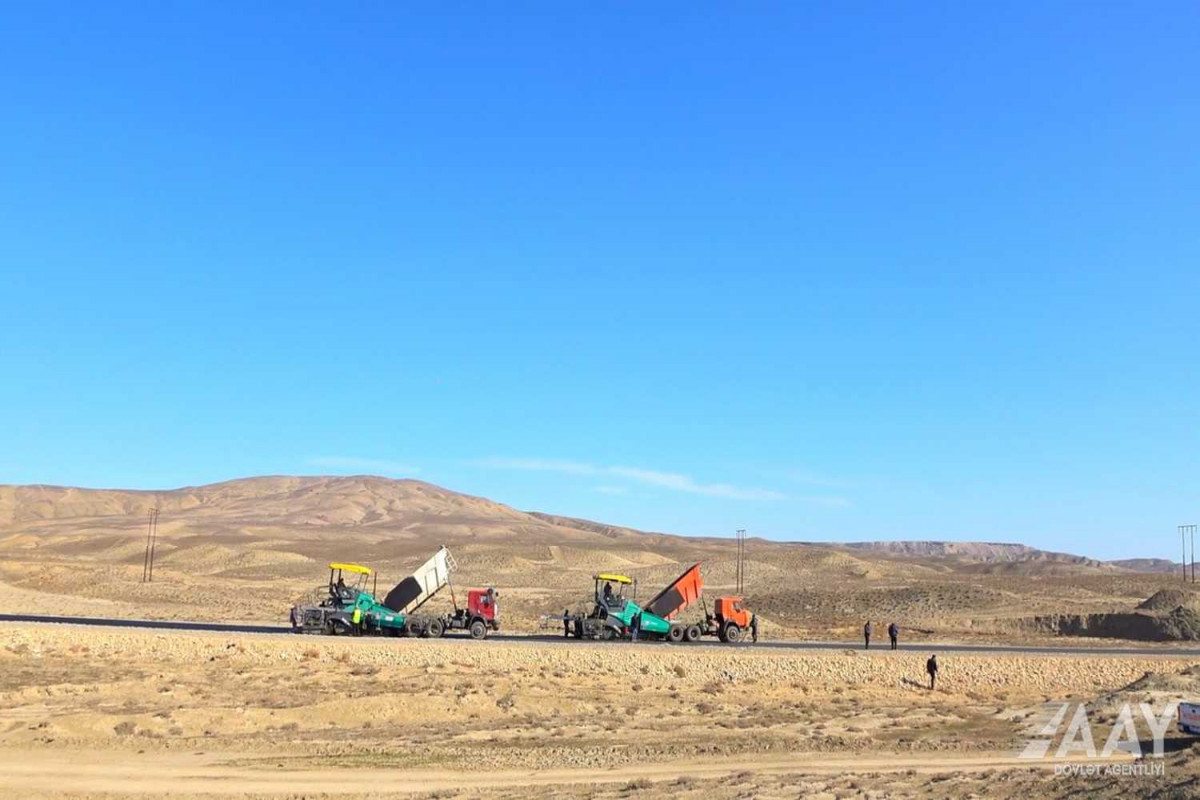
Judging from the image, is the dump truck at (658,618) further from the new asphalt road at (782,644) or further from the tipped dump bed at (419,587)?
the tipped dump bed at (419,587)

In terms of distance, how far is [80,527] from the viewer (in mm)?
198125

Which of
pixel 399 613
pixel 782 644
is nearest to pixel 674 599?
pixel 782 644

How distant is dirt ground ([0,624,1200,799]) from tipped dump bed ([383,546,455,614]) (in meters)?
3.69

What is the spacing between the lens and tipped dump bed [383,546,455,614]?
4234cm

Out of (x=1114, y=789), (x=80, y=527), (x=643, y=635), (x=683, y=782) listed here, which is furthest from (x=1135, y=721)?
(x=80, y=527)

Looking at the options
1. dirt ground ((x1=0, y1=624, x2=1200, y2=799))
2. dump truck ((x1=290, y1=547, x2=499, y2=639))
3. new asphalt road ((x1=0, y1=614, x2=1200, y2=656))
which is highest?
dump truck ((x1=290, y1=547, x2=499, y2=639))

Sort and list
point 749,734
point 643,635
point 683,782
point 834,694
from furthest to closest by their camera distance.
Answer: point 643,635, point 834,694, point 749,734, point 683,782

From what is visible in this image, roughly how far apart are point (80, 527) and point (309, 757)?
19808cm

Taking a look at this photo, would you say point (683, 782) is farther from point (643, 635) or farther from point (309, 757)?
point (643, 635)

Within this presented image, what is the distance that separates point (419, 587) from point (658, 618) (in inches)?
396

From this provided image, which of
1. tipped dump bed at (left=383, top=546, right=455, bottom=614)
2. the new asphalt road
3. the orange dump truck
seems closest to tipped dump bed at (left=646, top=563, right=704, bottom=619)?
the orange dump truck

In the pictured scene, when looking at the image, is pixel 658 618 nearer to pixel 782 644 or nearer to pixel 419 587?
pixel 782 644

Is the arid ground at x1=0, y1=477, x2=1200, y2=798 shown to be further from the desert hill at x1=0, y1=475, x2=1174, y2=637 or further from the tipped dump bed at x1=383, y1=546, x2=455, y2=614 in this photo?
the desert hill at x1=0, y1=475, x2=1174, y2=637

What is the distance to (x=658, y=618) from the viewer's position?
141 feet
